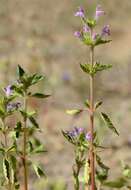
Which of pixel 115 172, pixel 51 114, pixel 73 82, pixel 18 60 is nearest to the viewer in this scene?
pixel 115 172

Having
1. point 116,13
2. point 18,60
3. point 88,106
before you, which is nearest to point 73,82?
point 18,60

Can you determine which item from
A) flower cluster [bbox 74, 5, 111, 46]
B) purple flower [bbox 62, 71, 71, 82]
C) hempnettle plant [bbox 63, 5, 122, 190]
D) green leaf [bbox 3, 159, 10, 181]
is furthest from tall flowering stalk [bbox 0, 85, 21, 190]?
purple flower [bbox 62, 71, 71, 82]

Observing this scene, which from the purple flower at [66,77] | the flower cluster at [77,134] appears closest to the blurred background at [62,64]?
the purple flower at [66,77]

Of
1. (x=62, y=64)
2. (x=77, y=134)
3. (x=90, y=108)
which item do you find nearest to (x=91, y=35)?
(x=90, y=108)

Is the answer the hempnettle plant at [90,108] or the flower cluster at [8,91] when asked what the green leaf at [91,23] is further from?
the flower cluster at [8,91]

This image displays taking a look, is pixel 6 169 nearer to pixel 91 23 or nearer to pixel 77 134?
pixel 77 134

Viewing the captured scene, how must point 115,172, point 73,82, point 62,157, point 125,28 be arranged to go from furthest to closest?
point 125,28 → point 73,82 → point 62,157 → point 115,172

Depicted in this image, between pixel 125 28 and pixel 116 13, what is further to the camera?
pixel 116 13

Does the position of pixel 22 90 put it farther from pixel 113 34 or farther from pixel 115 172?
pixel 113 34

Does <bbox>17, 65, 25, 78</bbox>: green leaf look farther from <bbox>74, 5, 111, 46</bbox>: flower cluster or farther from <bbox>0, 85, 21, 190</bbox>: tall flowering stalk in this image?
<bbox>74, 5, 111, 46</bbox>: flower cluster
